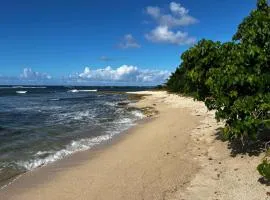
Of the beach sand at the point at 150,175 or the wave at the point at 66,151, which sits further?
the wave at the point at 66,151

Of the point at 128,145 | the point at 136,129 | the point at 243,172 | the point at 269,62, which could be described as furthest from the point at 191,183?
the point at 136,129

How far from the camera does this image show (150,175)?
12.0 m

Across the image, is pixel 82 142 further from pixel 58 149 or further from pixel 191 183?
pixel 191 183

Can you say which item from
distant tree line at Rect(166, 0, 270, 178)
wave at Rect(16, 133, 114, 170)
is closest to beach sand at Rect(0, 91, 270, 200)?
wave at Rect(16, 133, 114, 170)

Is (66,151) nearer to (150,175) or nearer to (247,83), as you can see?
(150,175)

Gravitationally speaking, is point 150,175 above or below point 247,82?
below

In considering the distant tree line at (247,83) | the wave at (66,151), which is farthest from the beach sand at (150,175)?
the distant tree line at (247,83)

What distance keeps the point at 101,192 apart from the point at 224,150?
5928 millimetres

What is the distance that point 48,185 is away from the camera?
11602 mm

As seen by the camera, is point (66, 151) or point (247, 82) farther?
point (66, 151)

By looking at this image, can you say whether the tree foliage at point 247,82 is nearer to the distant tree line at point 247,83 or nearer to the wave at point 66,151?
the distant tree line at point 247,83

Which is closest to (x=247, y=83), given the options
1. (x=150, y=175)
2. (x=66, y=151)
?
(x=150, y=175)

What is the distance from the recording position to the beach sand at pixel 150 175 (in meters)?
10.1

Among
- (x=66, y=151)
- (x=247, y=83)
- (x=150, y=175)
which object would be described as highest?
(x=247, y=83)
